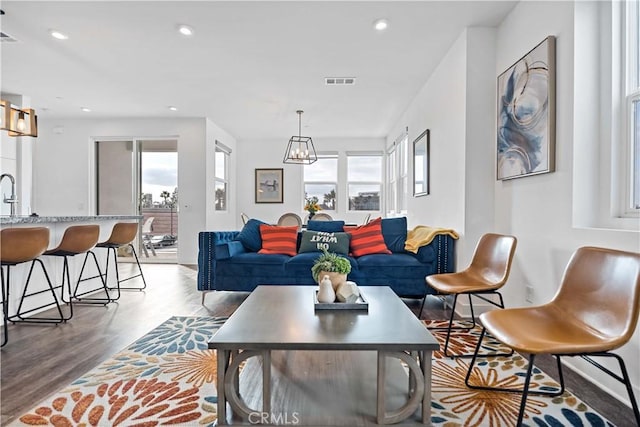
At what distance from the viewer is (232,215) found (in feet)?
25.7

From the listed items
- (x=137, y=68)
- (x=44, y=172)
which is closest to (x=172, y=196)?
(x=44, y=172)

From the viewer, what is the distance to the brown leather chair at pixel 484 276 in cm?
224

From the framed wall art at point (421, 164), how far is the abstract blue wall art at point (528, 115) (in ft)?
4.71

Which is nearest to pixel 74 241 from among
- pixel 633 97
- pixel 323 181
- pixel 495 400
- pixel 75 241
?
pixel 75 241

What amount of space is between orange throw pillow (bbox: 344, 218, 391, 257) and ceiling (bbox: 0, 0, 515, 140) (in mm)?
1869

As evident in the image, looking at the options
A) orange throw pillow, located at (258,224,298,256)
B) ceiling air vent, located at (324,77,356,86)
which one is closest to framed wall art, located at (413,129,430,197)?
ceiling air vent, located at (324,77,356,86)

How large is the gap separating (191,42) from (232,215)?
480 centimetres

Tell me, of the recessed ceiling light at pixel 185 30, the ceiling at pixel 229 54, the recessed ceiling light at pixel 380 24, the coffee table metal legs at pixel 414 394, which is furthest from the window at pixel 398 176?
the coffee table metal legs at pixel 414 394

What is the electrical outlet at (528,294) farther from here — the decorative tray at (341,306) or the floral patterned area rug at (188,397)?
the decorative tray at (341,306)

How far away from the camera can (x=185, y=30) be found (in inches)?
125

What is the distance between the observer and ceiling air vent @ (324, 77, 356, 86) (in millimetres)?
4336

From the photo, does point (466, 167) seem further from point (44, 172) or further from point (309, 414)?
point (44, 172)

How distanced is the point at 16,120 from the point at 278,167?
5020mm

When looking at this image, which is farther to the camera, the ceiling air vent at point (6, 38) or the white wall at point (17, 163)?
the white wall at point (17, 163)
